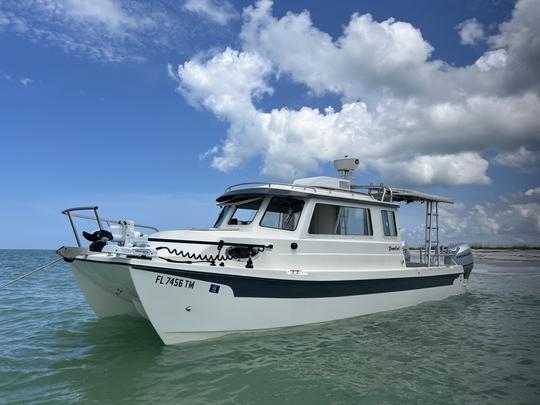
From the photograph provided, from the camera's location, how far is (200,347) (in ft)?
22.4

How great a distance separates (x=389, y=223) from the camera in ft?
35.4

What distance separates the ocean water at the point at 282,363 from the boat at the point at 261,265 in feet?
1.42

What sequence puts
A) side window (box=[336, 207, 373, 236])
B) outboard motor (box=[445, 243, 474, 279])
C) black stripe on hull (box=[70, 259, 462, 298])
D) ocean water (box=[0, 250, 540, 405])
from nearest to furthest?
ocean water (box=[0, 250, 540, 405]) < black stripe on hull (box=[70, 259, 462, 298]) < side window (box=[336, 207, 373, 236]) < outboard motor (box=[445, 243, 474, 279])

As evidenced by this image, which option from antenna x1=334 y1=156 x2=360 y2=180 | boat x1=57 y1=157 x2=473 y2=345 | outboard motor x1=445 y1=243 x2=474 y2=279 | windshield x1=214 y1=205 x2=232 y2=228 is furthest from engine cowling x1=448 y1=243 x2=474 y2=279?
windshield x1=214 y1=205 x2=232 y2=228

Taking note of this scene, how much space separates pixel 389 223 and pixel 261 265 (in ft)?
14.4

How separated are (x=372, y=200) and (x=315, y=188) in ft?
5.59

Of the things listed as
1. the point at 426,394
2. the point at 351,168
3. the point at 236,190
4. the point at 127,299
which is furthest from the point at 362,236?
the point at 127,299

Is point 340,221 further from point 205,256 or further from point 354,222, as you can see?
point 205,256

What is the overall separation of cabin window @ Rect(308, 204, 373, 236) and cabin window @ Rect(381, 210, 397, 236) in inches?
24.6

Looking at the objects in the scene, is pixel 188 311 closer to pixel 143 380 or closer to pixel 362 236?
pixel 143 380

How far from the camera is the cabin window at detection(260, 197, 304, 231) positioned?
8648 mm

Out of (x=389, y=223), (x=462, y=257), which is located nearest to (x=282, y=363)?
(x=389, y=223)

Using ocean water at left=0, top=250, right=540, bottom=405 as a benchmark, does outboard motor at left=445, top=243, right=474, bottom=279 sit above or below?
above

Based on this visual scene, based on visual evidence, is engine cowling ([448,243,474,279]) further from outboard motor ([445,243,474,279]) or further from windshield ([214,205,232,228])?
windshield ([214,205,232,228])
